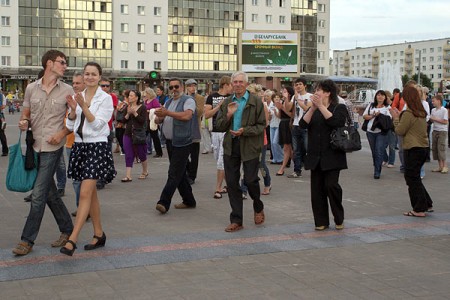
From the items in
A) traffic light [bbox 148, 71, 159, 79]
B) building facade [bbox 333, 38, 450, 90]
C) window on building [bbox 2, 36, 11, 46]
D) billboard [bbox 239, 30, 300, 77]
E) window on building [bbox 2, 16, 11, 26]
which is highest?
building facade [bbox 333, 38, 450, 90]

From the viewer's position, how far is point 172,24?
8988 centimetres

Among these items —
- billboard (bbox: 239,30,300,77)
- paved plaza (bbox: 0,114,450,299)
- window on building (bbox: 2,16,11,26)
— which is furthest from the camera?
window on building (bbox: 2,16,11,26)

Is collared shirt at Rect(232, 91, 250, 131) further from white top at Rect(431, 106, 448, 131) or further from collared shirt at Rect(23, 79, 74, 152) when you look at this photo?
white top at Rect(431, 106, 448, 131)

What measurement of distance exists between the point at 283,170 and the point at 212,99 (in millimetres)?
3660

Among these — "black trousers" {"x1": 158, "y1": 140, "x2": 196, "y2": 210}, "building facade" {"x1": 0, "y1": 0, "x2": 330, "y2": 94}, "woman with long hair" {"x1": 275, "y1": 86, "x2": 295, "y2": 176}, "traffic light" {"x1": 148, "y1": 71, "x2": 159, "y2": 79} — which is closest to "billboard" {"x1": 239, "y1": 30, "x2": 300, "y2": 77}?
"traffic light" {"x1": 148, "y1": 71, "x2": 159, "y2": 79}

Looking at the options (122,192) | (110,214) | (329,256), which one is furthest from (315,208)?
(122,192)

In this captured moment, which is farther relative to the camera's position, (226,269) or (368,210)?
(368,210)

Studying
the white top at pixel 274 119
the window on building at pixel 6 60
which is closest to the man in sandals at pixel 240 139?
the white top at pixel 274 119

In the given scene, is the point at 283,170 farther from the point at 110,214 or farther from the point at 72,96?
the point at 72,96

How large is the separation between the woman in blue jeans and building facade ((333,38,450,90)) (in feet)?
513

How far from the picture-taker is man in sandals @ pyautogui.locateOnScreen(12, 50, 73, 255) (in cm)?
616

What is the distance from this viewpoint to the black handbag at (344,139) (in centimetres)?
727

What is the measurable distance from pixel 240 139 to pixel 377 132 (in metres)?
6.06

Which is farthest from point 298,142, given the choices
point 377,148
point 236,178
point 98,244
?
point 98,244
